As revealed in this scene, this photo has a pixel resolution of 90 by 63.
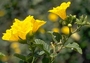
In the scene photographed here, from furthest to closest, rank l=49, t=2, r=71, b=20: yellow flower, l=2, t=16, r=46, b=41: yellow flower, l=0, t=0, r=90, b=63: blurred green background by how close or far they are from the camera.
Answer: l=0, t=0, r=90, b=63: blurred green background < l=49, t=2, r=71, b=20: yellow flower < l=2, t=16, r=46, b=41: yellow flower

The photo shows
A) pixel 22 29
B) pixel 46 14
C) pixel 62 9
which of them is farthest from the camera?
pixel 46 14

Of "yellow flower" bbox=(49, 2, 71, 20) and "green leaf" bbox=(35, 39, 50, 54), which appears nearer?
"green leaf" bbox=(35, 39, 50, 54)

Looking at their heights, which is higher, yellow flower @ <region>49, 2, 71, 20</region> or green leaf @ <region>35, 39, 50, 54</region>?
yellow flower @ <region>49, 2, 71, 20</region>

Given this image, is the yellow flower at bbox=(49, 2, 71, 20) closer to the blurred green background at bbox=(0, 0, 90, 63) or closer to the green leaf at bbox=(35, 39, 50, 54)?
the green leaf at bbox=(35, 39, 50, 54)

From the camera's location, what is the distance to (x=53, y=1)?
3.35 m

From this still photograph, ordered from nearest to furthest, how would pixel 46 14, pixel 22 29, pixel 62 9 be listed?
pixel 22 29 < pixel 62 9 < pixel 46 14

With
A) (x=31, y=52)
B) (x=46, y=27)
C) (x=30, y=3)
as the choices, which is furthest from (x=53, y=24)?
(x=31, y=52)

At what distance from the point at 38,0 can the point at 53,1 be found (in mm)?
292

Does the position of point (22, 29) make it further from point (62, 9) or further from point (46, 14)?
point (46, 14)

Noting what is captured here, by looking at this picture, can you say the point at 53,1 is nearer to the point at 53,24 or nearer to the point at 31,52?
the point at 53,24

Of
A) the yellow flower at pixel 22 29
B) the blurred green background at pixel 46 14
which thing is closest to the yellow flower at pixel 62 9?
the yellow flower at pixel 22 29

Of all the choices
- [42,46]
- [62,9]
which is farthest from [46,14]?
[42,46]

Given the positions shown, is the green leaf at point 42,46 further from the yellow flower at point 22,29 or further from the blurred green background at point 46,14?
the blurred green background at point 46,14

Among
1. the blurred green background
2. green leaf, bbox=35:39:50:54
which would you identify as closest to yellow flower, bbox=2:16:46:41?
green leaf, bbox=35:39:50:54
